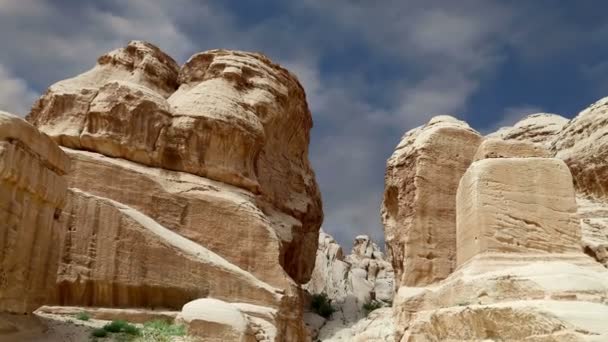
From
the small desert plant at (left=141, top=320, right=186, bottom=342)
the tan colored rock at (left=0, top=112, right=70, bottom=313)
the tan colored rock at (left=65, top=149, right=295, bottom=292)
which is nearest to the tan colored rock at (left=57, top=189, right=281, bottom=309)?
the tan colored rock at (left=65, top=149, right=295, bottom=292)

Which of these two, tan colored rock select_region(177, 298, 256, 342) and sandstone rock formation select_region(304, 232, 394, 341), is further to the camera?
sandstone rock formation select_region(304, 232, 394, 341)

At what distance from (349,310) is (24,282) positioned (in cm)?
2576

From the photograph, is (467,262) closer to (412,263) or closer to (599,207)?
(412,263)

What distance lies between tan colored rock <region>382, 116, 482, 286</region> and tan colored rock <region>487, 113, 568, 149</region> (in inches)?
348

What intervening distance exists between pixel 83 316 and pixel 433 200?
9872 mm

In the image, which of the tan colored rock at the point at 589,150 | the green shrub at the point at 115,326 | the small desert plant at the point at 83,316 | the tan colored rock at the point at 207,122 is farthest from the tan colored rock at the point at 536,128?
the small desert plant at the point at 83,316

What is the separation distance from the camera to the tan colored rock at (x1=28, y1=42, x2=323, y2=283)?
23219 millimetres

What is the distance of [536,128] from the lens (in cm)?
2858

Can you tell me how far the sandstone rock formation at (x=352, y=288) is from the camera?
3112 cm

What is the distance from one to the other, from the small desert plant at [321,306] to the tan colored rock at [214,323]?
19.3 metres

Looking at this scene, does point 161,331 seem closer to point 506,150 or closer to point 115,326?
point 115,326

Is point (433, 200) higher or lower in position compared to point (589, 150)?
lower

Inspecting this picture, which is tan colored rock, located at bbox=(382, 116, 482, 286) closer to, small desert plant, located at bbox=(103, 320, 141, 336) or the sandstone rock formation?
the sandstone rock formation

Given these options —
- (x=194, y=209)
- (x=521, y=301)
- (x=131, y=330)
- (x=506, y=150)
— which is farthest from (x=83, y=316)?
(x=521, y=301)
